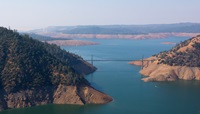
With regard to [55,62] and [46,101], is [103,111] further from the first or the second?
[55,62]

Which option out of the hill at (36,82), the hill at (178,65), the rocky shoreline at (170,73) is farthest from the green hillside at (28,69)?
the hill at (178,65)

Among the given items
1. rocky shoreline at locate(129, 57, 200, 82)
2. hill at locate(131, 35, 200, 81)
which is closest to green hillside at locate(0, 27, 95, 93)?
rocky shoreline at locate(129, 57, 200, 82)

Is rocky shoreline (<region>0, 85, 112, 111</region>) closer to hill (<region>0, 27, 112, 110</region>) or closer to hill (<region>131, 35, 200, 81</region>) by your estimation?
hill (<region>0, 27, 112, 110</region>)

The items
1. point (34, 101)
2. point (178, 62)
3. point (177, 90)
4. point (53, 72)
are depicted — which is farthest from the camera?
point (178, 62)

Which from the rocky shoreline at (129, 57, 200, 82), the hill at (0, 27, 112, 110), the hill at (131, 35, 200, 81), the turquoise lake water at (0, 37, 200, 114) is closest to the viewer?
the turquoise lake water at (0, 37, 200, 114)

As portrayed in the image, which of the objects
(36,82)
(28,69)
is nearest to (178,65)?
(36,82)

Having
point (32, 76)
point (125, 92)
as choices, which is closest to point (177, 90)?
point (125, 92)
